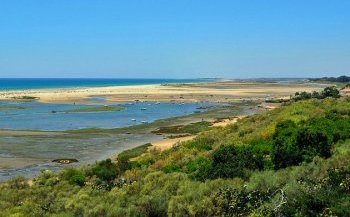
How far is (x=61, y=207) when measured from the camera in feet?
50.1

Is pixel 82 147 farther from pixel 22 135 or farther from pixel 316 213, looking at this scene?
pixel 316 213

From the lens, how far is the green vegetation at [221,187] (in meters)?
12.3

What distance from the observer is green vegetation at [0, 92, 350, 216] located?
12.3 m

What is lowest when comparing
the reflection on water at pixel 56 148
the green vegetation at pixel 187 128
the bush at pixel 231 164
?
the reflection on water at pixel 56 148

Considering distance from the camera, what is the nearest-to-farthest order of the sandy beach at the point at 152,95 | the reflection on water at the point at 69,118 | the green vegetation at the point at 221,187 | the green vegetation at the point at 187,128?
the green vegetation at the point at 221,187 → the green vegetation at the point at 187,128 → the reflection on water at the point at 69,118 → the sandy beach at the point at 152,95

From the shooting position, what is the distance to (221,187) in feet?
48.3

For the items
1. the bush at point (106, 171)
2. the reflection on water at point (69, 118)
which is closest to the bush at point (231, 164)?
the bush at point (106, 171)

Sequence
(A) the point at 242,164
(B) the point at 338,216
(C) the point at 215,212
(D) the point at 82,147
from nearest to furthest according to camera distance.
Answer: (B) the point at 338,216 < (C) the point at 215,212 < (A) the point at 242,164 < (D) the point at 82,147

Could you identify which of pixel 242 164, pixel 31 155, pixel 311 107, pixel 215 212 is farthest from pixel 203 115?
pixel 215 212

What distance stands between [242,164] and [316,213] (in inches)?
234

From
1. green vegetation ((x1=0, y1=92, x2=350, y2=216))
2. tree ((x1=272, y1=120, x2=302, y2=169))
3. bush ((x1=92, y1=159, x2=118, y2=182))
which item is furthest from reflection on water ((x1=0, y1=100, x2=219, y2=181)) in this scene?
tree ((x1=272, y1=120, x2=302, y2=169))

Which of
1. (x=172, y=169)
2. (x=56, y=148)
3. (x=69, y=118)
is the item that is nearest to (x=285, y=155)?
(x=172, y=169)

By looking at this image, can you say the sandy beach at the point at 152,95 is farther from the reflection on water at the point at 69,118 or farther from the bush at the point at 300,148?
the bush at the point at 300,148

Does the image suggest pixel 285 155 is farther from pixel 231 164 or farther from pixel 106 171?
pixel 106 171
